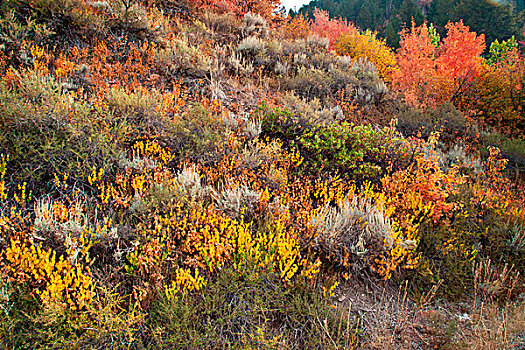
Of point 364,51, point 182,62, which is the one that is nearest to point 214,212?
point 182,62

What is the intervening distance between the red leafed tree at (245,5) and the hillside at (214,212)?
2.75 meters

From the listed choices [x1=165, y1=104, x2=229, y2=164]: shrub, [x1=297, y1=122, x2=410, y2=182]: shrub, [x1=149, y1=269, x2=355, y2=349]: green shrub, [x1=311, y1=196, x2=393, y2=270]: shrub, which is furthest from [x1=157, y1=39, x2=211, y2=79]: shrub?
[x1=149, y1=269, x2=355, y2=349]: green shrub

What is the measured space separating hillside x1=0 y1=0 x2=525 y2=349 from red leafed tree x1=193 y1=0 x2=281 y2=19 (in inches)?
108

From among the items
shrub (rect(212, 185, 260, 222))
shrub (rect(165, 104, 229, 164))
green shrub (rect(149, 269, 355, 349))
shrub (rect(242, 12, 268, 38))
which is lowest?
green shrub (rect(149, 269, 355, 349))

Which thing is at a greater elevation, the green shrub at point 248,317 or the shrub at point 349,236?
the shrub at point 349,236

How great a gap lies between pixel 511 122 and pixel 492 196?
17.8 feet

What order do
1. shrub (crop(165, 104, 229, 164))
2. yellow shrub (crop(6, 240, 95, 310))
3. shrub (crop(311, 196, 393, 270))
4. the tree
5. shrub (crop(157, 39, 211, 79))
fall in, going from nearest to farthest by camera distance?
1. yellow shrub (crop(6, 240, 95, 310))
2. shrub (crop(311, 196, 393, 270))
3. shrub (crop(165, 104, 229, 164))
4. shrub (crop(157, 39, 211, 79))
5. the tree

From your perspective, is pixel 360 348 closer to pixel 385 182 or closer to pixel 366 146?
pixel 385 182

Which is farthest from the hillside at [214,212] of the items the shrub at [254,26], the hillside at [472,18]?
the hillside at [472,18]

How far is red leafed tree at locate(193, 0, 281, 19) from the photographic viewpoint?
8.98m

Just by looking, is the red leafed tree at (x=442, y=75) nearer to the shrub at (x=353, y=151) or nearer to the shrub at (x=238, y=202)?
the shrub at (x=353, y=151)

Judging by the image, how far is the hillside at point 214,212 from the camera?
2453mm

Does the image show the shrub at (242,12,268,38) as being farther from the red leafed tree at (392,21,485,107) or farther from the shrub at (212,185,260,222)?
the shrub at (212,185,260,222)

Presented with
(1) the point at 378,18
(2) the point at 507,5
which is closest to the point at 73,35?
(2) the point at 507,5
